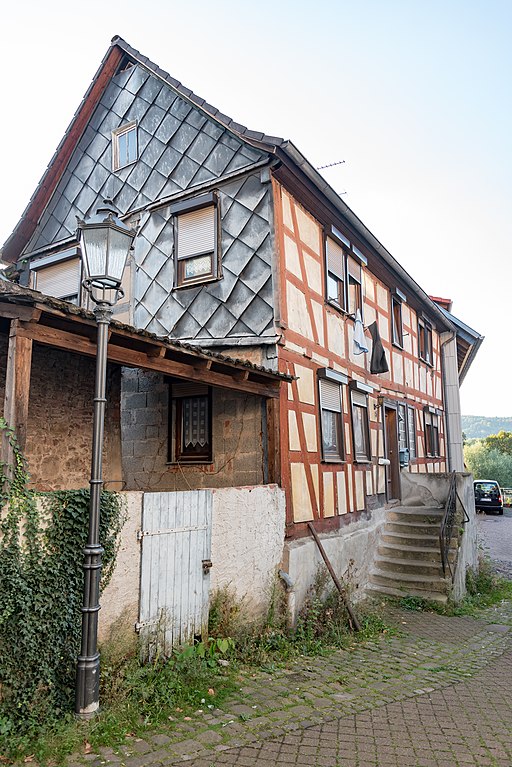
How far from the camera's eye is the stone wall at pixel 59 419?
7.76 metres

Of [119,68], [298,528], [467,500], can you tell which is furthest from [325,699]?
[119,68]

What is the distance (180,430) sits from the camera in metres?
9.20

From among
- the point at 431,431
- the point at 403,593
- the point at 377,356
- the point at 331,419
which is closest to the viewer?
the point at 403,593

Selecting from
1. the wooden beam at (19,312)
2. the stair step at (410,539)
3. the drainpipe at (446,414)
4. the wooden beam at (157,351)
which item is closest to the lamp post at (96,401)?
the wooden beam at (19,312)

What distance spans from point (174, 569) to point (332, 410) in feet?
15.6

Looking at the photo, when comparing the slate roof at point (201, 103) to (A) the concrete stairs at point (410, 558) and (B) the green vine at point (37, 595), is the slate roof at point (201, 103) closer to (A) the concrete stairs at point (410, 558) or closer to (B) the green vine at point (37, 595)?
(B) the green vine at point (37, 595)

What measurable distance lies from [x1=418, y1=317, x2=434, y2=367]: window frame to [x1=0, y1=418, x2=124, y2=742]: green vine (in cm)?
1282

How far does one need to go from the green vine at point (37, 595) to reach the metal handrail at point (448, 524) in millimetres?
7027

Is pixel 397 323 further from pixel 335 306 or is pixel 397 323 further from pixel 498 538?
pixel 498 538

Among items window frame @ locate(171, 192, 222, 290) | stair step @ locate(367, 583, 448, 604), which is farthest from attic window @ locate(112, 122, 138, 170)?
stair step @ locate(367, 583, 448, 604)

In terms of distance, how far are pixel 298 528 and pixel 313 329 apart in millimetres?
3141


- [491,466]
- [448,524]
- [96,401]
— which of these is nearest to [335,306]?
[448,524]

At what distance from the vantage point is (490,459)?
137ft

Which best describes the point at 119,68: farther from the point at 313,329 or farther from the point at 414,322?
the point at 414,322
